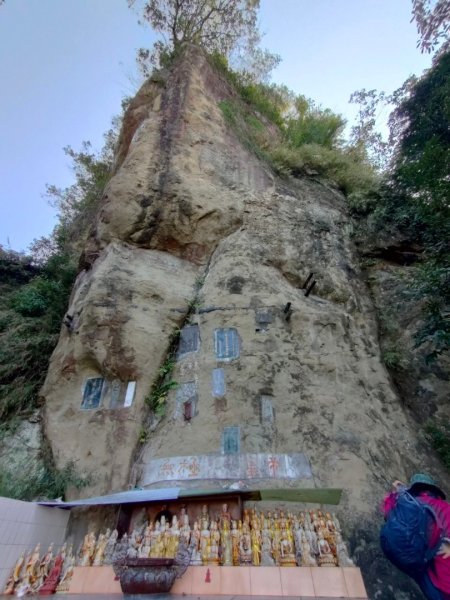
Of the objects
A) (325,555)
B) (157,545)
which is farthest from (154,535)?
(325,555)

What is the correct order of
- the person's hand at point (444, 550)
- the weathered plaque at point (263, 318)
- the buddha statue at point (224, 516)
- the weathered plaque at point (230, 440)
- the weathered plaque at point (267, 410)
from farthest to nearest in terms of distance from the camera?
the weathered plaque at point (263, 318) < the weathered plaque at point (267, 410) < the weathered plaque at point (230, 440) < the buddha statue at point (224, 516) < the person's hand at point (444, 550)

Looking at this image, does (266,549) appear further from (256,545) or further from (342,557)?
(342,557)

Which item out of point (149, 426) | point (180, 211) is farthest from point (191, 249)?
point (149, 426)

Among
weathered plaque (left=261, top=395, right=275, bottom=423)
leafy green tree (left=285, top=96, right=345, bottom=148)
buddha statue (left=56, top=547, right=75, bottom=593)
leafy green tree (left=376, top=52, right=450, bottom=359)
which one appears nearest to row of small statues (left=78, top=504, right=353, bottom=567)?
buddha statue (left=56, top=547, right=75, bottom=593)

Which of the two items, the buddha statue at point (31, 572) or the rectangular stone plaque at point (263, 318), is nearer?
the buddha statue at point (31, 572)

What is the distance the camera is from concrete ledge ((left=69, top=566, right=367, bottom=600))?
13.9 feet

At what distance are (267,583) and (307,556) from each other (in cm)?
59

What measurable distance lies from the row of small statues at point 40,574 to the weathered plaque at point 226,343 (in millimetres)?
4206

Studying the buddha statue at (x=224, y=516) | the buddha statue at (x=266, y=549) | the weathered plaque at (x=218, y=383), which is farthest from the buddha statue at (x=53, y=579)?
the weathered plaque at (x=218, y=383)

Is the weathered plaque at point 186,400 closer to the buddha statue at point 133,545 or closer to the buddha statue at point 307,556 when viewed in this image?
the buddha statue at point 133,545

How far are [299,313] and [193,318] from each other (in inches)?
96.4

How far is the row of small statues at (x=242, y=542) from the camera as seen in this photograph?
468 centimetres

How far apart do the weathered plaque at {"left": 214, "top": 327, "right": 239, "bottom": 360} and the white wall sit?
395 cm

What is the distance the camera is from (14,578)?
5008 mm
